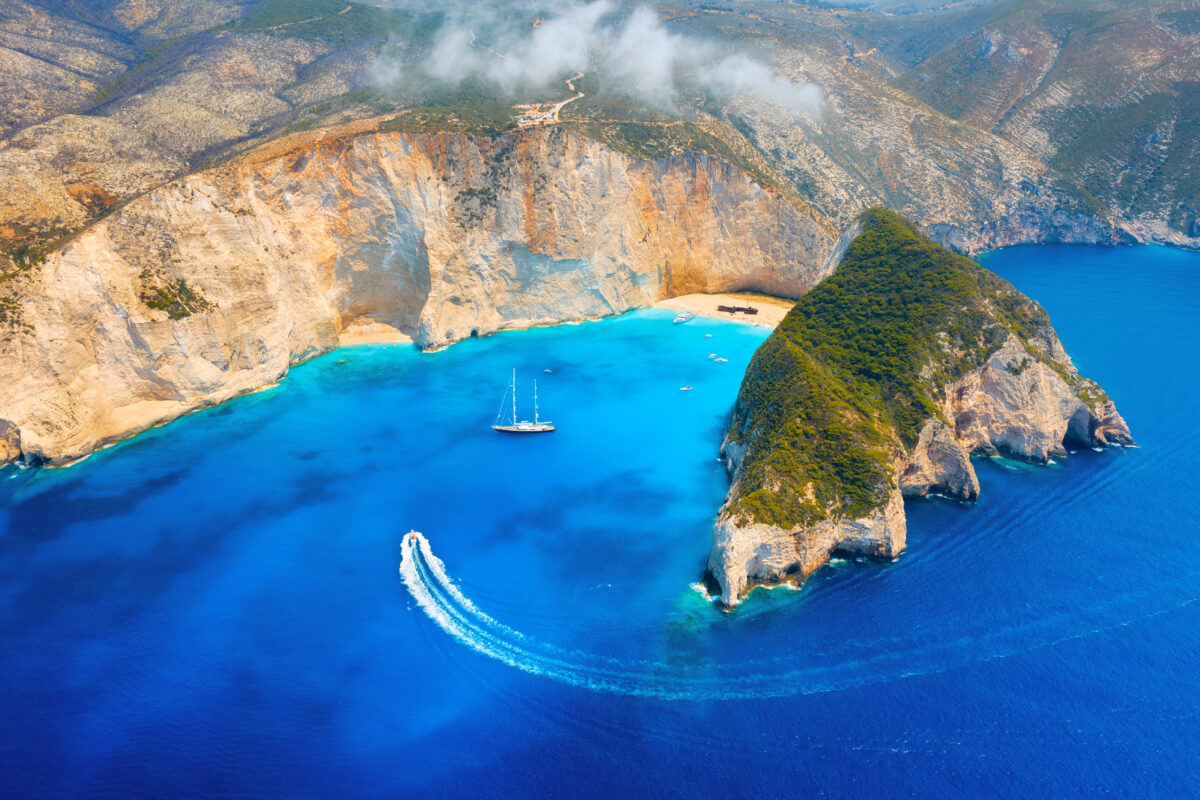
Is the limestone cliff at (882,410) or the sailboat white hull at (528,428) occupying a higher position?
the limestone cliff at (882,410)

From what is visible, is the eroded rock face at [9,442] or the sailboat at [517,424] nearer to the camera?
the eroded rock face at [9,442]

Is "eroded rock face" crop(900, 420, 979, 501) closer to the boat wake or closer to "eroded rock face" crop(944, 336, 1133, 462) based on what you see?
"eroded rock face" crop(944, 336, 1133, 462)

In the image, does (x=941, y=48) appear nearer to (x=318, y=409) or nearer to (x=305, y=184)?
(x=305, y=184)

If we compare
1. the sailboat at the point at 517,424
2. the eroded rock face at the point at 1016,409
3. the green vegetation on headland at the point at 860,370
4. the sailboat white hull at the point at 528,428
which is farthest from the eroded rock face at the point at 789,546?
the sailboat at the point at 517,424

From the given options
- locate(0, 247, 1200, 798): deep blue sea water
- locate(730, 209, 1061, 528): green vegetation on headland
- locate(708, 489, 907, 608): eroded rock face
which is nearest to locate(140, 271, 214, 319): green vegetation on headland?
locate(0, 247, 1200, 798): deep blue sea water

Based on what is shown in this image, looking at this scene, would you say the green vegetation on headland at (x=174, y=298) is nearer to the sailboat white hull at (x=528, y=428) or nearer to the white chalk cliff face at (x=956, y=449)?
the sailboat white hull at (x=528, y=428)

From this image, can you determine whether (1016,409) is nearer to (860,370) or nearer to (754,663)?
(860,370)

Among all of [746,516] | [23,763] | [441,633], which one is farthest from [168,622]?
[746,516]
